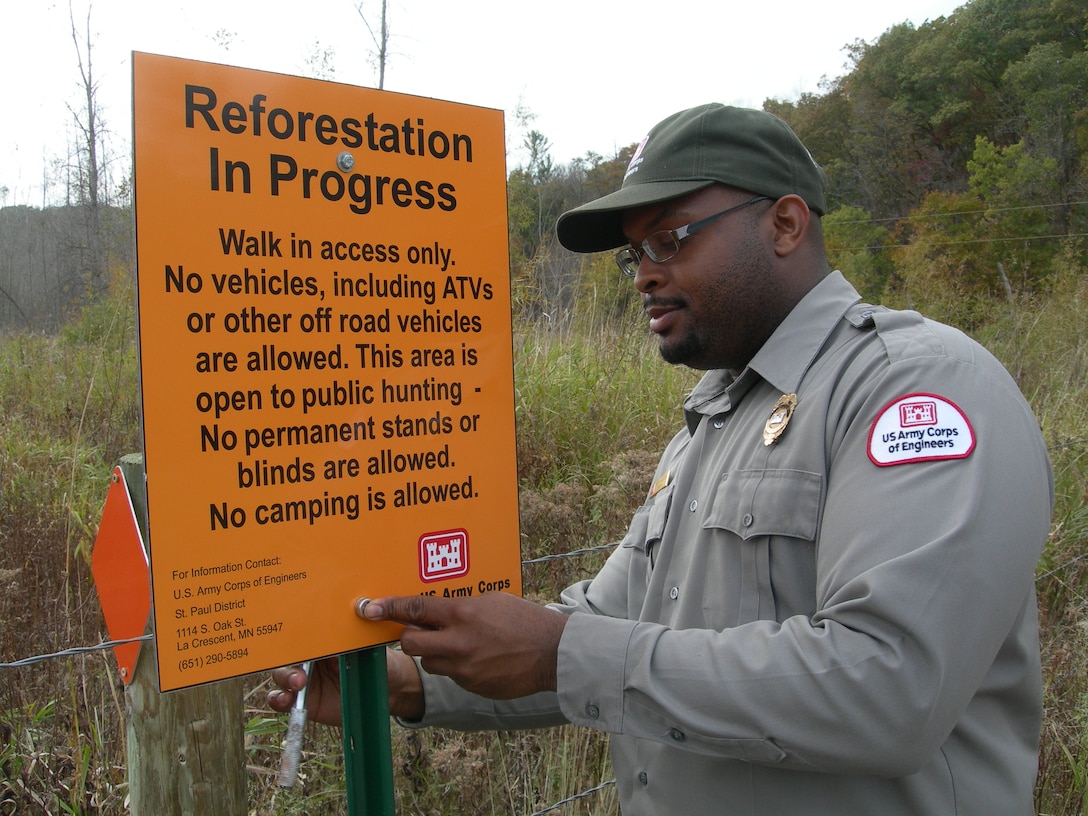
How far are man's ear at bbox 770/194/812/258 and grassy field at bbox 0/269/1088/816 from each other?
1.61m

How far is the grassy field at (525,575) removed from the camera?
249 cm

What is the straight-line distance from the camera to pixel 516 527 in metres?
1.53

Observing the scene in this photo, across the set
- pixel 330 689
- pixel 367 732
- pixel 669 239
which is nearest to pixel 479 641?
pixel 367 732

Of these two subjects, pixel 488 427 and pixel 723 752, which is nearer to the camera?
pixel 723 752

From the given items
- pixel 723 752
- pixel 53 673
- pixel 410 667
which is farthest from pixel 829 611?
pixel 53 673

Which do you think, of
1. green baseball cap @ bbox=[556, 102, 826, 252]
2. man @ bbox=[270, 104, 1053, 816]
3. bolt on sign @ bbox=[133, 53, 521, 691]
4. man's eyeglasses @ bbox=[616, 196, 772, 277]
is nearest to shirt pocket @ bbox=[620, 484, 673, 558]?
man @ bbox=[270, 104, 1053, 816]

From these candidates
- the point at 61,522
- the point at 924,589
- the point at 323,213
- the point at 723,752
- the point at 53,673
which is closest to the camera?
the point at 924,589

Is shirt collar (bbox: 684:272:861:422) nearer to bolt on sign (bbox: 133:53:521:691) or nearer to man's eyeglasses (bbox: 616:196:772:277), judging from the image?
man's eyeglasses (bbox: 616:196:772:277)

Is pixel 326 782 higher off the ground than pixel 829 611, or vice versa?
pixel 829 611

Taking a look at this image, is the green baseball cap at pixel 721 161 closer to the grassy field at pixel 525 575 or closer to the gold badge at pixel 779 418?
the gold badge at pixel 779 418

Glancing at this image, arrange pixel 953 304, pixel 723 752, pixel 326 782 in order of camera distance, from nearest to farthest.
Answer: pixel 723 752 → pixel 326 782 → pixel 953 304

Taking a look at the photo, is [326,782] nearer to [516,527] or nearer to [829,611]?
[516,527]

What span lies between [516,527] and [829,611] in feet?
1.94

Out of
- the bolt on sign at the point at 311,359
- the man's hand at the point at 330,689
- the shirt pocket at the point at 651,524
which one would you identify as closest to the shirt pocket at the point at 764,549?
the shirt pocket at the point at 651,524
